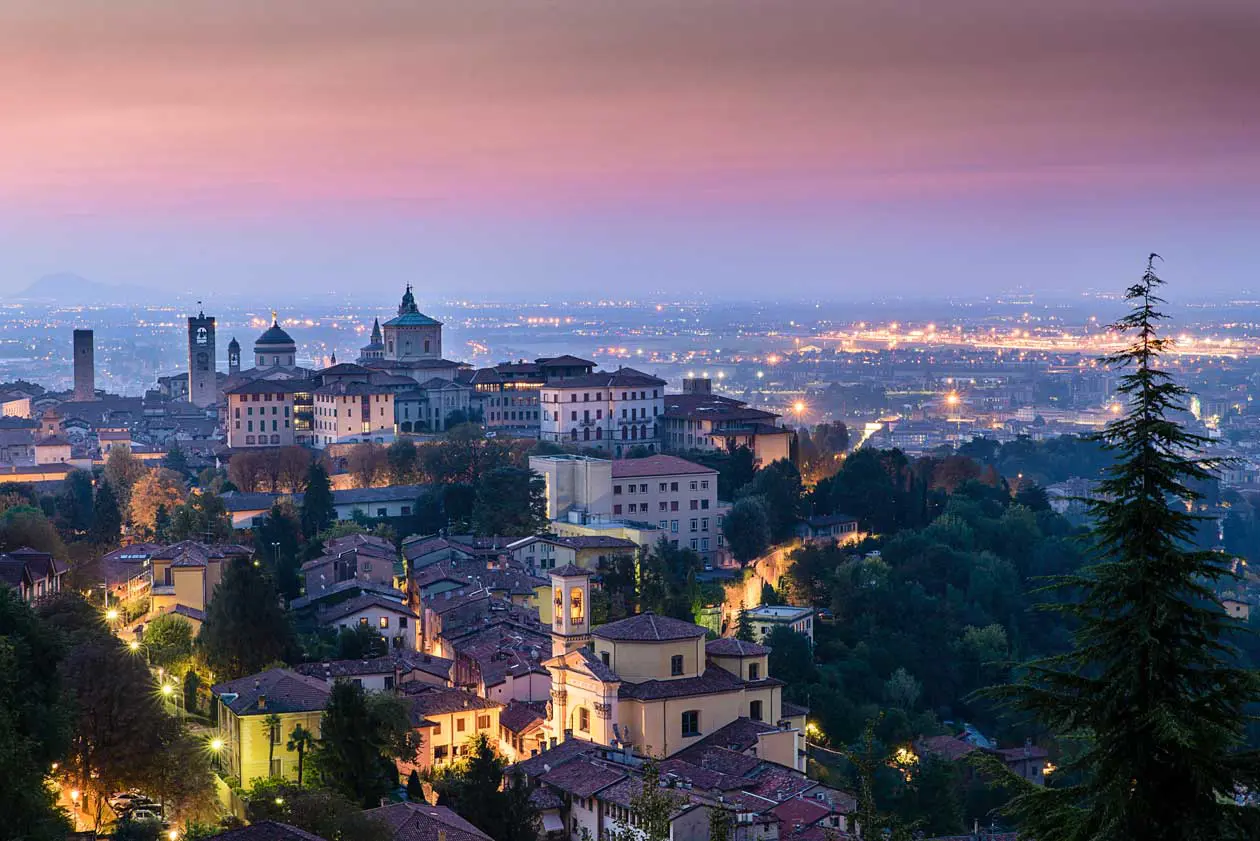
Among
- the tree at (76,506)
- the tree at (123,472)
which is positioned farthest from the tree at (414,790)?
the tree at (123,472)

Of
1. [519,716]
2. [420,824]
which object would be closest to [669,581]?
[519,716]

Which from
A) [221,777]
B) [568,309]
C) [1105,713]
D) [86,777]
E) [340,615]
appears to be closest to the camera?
[1105,713]

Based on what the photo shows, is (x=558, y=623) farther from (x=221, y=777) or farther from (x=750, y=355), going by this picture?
(x=750, y=355)

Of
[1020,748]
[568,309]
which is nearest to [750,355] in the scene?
[568,309]

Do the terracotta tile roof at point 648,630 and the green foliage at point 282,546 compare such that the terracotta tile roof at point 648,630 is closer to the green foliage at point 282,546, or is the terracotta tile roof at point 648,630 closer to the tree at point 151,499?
the green foliage at point 282,546

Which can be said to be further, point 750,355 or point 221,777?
point 750,355

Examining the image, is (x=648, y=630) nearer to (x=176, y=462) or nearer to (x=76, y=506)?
(x=76, y=506)
